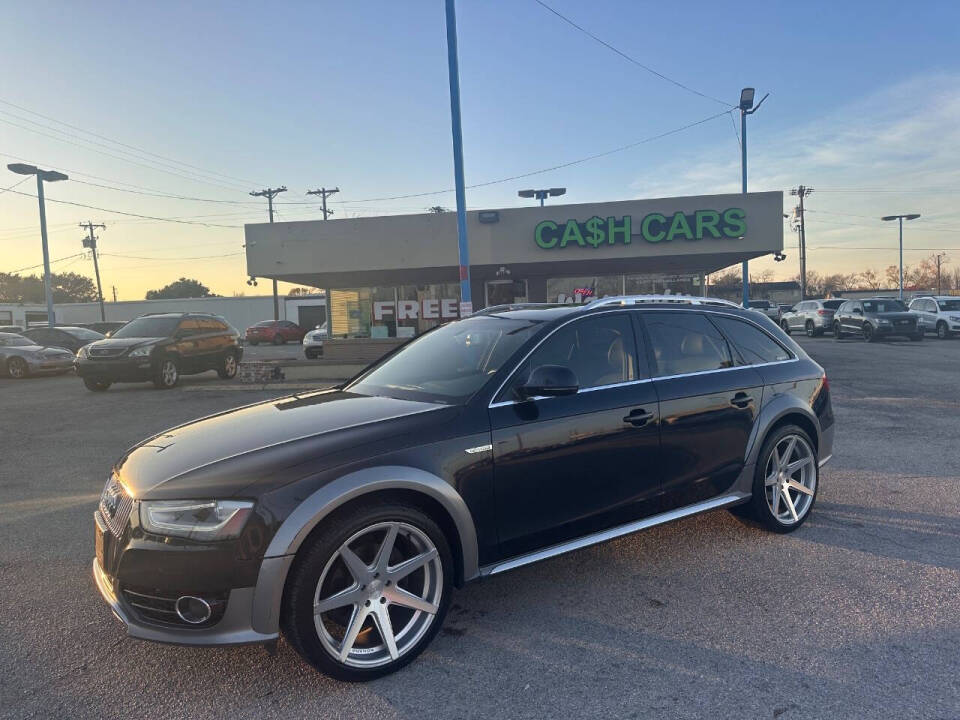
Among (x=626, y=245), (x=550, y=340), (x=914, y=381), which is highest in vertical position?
(x=626, y=245)

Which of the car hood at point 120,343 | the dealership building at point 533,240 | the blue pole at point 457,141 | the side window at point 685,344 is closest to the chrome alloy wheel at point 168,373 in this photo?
the car hood at point 120,343

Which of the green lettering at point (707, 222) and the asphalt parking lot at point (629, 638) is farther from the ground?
the green lettering at point (707, 222)

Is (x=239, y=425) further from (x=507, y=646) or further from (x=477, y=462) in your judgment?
(x=507, y=646)

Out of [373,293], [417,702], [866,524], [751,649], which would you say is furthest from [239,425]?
[373,293]

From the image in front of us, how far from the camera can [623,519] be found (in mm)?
3615

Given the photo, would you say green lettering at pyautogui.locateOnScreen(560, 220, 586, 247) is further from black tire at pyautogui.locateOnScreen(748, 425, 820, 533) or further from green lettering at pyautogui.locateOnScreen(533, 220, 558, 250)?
black tire at pyautogui.locateOnScreen(748, 425, 820, 533)

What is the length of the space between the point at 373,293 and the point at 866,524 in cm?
1748

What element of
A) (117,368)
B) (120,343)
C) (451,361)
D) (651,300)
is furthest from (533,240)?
(451,361)

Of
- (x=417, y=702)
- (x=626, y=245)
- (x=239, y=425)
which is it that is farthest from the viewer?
(x=626, y=245)

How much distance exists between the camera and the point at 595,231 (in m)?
16.1

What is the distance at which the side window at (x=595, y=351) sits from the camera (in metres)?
3.67

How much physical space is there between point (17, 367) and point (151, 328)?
6.94m

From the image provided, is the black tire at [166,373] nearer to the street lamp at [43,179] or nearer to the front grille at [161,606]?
the front grille at [161,606]

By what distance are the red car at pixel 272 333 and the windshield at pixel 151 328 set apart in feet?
77.9
